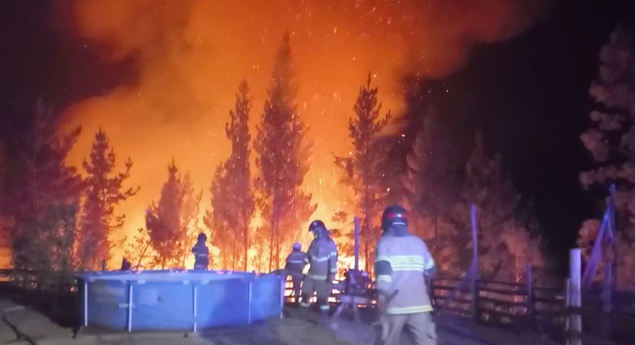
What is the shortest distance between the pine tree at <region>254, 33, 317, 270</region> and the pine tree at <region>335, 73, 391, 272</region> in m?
3.09

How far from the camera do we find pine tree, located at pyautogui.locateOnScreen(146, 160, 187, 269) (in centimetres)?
4634

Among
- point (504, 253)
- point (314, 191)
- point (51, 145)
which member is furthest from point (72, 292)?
point (314, 191)

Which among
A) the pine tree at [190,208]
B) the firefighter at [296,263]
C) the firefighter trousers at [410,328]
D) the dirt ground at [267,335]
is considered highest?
the pine tree at [190,208]

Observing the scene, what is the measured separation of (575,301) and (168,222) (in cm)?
3774

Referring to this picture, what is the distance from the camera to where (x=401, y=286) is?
7914 millimetres

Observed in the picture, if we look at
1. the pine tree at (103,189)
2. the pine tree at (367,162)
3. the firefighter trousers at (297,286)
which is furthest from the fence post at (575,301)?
the pine tree at (103,189)

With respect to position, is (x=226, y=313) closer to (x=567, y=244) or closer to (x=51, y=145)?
(x=567, y=244)

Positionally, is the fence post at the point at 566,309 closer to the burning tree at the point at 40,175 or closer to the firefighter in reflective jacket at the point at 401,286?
the firefighter in reflective jacket at the point at 401,286

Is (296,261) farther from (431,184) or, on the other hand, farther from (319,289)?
(431,184)

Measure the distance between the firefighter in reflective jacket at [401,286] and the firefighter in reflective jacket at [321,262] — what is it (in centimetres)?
750

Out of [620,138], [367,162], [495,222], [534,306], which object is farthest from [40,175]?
[534,306]

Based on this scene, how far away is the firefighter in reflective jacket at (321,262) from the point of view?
1559cm

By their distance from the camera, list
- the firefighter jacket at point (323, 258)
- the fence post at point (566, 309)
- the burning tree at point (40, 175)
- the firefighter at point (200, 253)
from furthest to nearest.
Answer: the burning tree at point (40, 175) < the firefighter at point (200, 253) < the firefighter jacket at point (323, 258) < the fence post at point (566, 309)

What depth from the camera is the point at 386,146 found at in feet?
146
